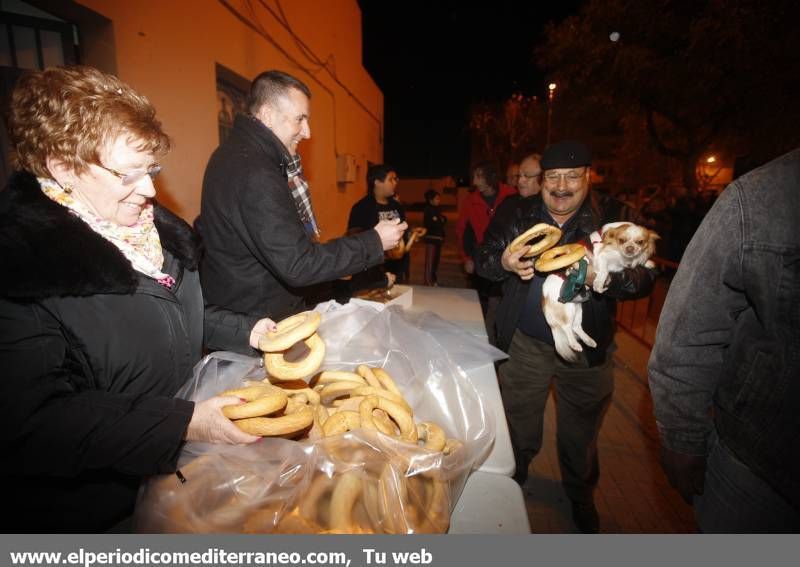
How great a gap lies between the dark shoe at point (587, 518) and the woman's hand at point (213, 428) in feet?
8.34

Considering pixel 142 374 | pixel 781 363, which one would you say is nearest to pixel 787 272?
pixel 781 363

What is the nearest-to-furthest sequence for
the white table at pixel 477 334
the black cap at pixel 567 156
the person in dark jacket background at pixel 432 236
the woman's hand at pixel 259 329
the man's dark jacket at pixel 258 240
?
the white table at pixel 477 334 < the woman's hand at pixel 259 329 < the man's dark jacket at pixel 258 240 < the black cap at pixel 567 156 < the person in dark jacket background at pixel 432 236

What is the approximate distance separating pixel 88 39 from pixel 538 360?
401 centimetres

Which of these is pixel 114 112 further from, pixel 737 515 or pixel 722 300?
pixel 737 515

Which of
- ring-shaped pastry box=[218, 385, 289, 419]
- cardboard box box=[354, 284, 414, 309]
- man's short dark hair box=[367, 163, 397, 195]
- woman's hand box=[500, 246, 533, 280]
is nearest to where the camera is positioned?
ring-shaped pastry box=[218, 385, 289, 419]

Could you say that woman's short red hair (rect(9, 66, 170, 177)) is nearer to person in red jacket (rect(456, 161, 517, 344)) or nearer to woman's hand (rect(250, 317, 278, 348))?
woman's hand (rect(250, 317, 278, 348))

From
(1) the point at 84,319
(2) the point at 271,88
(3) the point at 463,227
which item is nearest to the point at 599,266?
(2) the point at 271,88

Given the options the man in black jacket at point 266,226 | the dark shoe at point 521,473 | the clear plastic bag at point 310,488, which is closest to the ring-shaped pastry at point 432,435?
the clear plastic bag at point 310,488

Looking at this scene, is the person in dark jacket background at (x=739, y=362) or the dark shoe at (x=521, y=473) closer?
the person in dark jacket background at (x=739, y=362)

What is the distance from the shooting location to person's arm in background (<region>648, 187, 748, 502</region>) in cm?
122

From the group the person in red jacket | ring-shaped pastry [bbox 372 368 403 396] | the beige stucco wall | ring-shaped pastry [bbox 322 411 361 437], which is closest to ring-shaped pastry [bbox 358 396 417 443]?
ring-shaped pastry [bbox 322 411 361 437]

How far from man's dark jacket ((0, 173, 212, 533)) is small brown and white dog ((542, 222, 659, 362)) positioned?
6.43 ft

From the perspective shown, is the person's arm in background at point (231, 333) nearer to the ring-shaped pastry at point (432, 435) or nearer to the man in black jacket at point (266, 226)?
the man in black jacket at point (266, 226)

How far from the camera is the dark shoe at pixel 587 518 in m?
2.61
